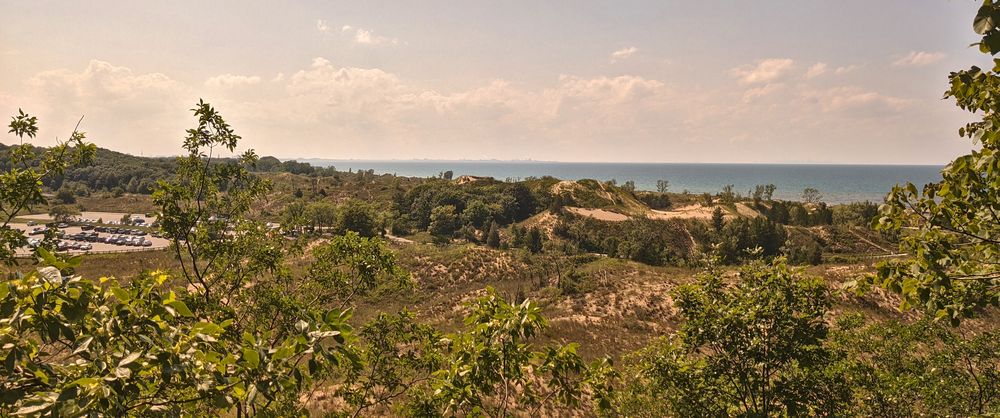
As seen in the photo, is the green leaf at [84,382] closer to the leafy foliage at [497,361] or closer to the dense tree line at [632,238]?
the leafy foliage at [497,361]

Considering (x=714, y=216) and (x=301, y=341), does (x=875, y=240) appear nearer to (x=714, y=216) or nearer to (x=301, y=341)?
(x=714, y=216)

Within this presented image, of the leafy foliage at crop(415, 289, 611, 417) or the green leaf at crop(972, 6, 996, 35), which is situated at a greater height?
the green leaf at crop(972, 6, 996, 35)

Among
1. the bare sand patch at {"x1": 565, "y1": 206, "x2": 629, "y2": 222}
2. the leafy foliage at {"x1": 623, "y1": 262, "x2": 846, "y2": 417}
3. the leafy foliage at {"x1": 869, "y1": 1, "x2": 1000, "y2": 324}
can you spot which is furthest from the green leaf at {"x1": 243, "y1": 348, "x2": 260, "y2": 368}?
the bare sand patch at {"x1": 565, "y1": 206, "x2": 629, "y2": 222}

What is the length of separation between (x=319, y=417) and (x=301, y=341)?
1546cm

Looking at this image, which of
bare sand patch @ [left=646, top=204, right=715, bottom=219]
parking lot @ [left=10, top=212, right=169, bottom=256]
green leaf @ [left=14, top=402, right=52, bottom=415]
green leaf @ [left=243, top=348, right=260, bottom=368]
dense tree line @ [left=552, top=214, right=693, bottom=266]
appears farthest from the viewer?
bare sand patch @ [left=646, top=204, right=715, bottom=219]

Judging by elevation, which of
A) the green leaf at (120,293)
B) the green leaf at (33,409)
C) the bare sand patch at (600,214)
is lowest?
the bare sand patch at (600,214)

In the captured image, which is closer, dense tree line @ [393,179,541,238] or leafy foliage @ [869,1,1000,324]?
A: leafy foliage @ [869,1,1000,324]

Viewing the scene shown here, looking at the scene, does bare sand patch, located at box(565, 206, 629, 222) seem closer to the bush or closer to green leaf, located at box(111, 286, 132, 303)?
the bush

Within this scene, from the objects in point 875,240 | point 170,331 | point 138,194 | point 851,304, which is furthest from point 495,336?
point 138,194

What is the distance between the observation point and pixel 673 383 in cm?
880

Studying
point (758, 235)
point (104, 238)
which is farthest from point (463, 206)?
point (104, 238)

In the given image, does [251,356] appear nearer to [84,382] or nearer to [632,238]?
[84,382]

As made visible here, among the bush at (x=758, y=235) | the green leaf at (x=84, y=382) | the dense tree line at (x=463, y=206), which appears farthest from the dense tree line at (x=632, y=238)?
the green leaf at (x=84, y=382)

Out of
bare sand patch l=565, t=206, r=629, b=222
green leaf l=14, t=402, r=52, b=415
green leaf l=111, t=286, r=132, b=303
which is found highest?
green leaf l=111, t=286, r=132, b=303
